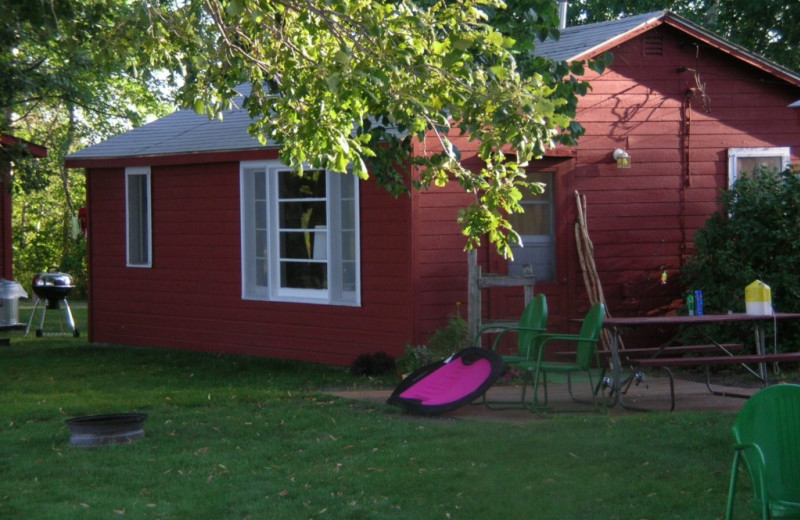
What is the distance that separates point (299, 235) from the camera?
12930mm

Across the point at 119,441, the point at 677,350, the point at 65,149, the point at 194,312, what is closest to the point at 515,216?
the point at 677,350

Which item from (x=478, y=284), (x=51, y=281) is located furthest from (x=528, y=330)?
(x=51, y=281)

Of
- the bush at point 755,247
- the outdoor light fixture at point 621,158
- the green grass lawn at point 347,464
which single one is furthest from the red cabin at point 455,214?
the green grass lawn at point 347,464

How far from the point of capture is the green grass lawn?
6.02m

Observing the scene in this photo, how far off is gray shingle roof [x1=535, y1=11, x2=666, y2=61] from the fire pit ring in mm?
6296

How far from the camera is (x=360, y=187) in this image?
12.0 m

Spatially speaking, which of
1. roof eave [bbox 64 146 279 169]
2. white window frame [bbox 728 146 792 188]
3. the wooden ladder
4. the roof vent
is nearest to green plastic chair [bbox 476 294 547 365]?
the wooden ladder

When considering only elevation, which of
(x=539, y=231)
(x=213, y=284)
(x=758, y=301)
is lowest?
(x=758, y=301)

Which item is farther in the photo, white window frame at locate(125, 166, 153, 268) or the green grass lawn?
white window frame at locate(125, 166, 153, 268)

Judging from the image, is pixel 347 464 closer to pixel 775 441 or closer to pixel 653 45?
pixel 775 441

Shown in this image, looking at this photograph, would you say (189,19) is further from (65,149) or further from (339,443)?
(65,149)

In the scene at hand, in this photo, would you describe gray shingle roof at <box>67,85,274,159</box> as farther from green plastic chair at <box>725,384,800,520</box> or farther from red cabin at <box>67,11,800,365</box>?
green plastic chair at <box>725,384,800,520</box>

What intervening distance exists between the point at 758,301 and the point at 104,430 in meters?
5.56

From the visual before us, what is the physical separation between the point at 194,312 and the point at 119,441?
21.7ft
